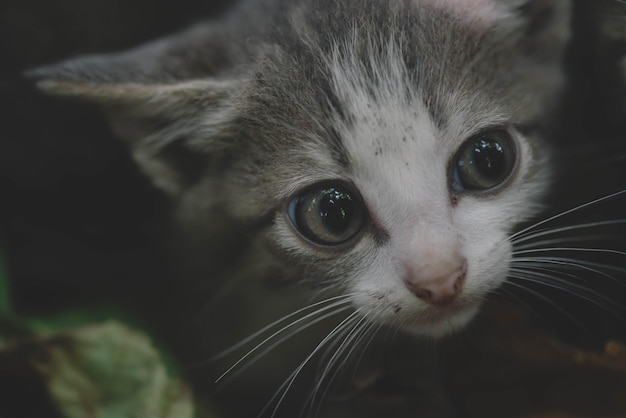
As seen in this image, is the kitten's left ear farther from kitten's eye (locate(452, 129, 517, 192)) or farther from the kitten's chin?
the kitten's chin

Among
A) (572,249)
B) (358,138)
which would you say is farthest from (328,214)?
(572,249)

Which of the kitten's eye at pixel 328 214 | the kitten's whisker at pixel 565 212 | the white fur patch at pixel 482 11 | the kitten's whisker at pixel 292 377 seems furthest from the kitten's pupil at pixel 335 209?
the white fur patch at pixel 482 11

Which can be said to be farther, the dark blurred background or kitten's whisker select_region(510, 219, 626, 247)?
the dark blurred background

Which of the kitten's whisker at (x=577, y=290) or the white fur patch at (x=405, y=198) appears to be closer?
the white fur patch at (x=405, y=198)

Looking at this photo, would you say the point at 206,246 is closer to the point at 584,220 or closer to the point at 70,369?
the point at 70,369

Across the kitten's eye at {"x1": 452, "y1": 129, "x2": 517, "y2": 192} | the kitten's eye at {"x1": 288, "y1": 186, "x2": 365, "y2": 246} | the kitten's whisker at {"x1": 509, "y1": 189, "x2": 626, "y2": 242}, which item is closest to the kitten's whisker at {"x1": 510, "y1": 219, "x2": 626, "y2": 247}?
the kitten's whisker at {"x1": 509, "y1": 189, "x2": 626, "y2": 242}

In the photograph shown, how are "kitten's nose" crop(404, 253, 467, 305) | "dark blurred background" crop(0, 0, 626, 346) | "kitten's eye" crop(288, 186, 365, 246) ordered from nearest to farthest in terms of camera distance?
"kitten's nose" crop(404, 253, 467, 305) < "kitten's eye" crop(288, 186, 365, 246) < "dark blurred background" crop(0, 0, 626, 346)

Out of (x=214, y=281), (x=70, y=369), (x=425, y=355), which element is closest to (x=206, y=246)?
(x=214, y=281)

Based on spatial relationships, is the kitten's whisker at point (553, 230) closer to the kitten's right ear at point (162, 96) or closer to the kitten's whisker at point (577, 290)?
the kitten's whisker at point (577, 290)

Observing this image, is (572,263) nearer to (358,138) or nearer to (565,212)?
(565,212)
